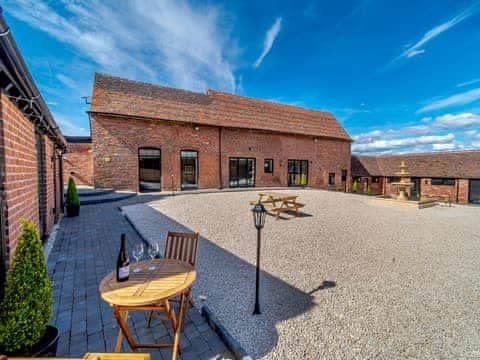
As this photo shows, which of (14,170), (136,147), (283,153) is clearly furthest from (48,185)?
(283,153)

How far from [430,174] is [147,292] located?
26.5 m

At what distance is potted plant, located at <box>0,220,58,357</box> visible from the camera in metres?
1.56

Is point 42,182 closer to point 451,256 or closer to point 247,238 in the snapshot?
point 247,238

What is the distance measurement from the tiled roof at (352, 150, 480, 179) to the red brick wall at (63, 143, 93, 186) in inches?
1014

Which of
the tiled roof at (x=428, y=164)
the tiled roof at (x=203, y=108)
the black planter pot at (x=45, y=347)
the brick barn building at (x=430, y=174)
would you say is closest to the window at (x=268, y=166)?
the tiled roof at (x=203, y=108)

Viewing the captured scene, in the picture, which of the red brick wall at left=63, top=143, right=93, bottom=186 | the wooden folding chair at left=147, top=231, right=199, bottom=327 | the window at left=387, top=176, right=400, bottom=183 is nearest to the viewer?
the wooden folding chair at left=147, top=231, right=199, bottom=327

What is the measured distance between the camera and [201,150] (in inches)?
565

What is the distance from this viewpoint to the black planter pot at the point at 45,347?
163 cm

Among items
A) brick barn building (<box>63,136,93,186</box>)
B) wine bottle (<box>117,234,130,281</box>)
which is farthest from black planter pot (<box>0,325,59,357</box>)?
brick barn building (<box>63,136,93,186</box>)

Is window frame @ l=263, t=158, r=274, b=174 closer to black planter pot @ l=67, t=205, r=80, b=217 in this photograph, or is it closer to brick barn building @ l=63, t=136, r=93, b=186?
brick barn building @ l=63, t=136, r=93, b=186

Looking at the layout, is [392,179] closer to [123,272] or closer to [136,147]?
[136,147]

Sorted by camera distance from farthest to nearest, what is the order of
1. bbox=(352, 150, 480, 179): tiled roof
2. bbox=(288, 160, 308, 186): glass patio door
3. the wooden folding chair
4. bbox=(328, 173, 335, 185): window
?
bbox=(328, 173, 335, 185): window < bbox=(352, 150, 480, 179): tiled roof < bbox=(288, 160, 308, 186): glass patio door < the wooden folding chair

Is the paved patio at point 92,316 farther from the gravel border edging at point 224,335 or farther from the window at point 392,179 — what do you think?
the window at point 392,179

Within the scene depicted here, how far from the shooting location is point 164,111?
44.5 feet
